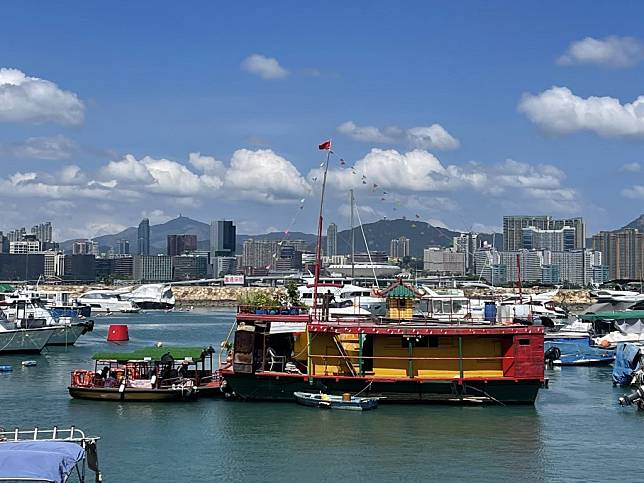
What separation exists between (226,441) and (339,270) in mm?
124526

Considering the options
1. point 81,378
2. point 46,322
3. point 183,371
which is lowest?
point 81,378

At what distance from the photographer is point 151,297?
176m

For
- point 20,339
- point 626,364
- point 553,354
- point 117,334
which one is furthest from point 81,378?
point 117,334

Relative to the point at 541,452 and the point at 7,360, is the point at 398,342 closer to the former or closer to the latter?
the point at 541,452

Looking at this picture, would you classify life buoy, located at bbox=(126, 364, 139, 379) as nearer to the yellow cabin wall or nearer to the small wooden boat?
the small wooden boat

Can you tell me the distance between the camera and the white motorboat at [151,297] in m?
172

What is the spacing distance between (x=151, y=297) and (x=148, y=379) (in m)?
136

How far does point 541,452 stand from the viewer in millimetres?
33781

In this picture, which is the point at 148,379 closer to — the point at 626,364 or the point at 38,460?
the point at 38,460

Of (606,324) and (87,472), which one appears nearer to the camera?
(87,472)

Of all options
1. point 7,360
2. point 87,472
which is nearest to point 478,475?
point 87,472

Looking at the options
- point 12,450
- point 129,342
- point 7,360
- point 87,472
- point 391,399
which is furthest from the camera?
point 129,342

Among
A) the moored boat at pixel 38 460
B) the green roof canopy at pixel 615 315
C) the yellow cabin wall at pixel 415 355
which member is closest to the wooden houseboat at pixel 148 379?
the yellow cabin wall at pixel 415 355

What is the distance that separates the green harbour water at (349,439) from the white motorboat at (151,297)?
414 ft
